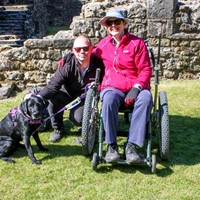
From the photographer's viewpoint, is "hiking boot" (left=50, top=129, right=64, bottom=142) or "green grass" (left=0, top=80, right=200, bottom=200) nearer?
"green grass" (left=0, top=80, right=200, bottom=200)

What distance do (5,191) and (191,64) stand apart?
16.8 feet

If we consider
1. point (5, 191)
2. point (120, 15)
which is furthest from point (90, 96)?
point (5, 191)

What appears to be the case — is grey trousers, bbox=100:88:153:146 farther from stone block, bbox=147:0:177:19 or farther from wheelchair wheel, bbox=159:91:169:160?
stone block, bbox=147:0:177:19

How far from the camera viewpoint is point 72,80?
4516mm

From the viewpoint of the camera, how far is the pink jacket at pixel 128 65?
3.96 meters

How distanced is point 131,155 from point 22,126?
1245mm

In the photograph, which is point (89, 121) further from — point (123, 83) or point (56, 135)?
point (56, 135)

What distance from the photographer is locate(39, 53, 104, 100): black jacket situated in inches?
168

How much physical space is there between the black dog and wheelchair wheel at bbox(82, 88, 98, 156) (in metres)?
0.49

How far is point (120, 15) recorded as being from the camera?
394 cm

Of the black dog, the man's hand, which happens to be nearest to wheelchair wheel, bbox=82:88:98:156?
the man's hand

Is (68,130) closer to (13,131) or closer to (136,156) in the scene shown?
(13,131)

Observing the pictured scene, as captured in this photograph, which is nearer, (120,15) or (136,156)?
(136,156)

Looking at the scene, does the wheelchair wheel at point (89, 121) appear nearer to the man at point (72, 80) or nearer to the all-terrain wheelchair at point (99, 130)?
the all-terrain wheelchair at point (99, 130)
